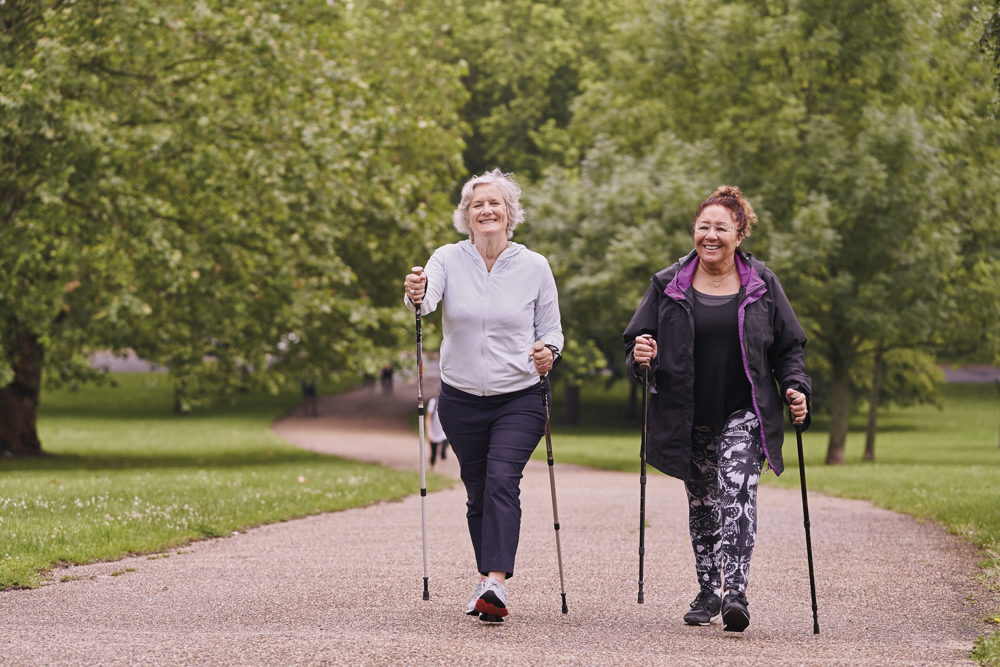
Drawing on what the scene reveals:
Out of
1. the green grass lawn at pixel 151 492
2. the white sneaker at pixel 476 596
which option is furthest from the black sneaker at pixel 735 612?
the green grass lawn at pixel 151 492

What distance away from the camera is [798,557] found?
7797 millimetres

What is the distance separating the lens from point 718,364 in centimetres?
531

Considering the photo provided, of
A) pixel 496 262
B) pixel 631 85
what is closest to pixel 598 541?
pixel 496 262

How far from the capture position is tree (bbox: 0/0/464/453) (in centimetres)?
1474

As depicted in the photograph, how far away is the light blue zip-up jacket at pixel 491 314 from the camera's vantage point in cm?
545

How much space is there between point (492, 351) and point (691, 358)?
967mm

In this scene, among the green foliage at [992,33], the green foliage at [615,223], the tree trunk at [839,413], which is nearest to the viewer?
the green foliage at [992,33]

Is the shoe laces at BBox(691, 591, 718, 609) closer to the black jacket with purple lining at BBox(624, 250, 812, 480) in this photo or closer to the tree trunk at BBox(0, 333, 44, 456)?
the black jacket with purple lining at BBox(624, 250, 812, 480)

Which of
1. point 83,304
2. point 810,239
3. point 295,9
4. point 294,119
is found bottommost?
point 83,304

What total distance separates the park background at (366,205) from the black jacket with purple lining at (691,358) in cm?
421

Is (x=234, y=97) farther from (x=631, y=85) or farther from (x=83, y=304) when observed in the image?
(x=631, y=85)

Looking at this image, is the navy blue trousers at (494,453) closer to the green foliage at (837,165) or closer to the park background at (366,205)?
the park background at (366,205)

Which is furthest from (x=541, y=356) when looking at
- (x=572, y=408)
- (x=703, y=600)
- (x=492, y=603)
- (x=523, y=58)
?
(x=572, y=408)

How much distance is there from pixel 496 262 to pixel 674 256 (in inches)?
567
